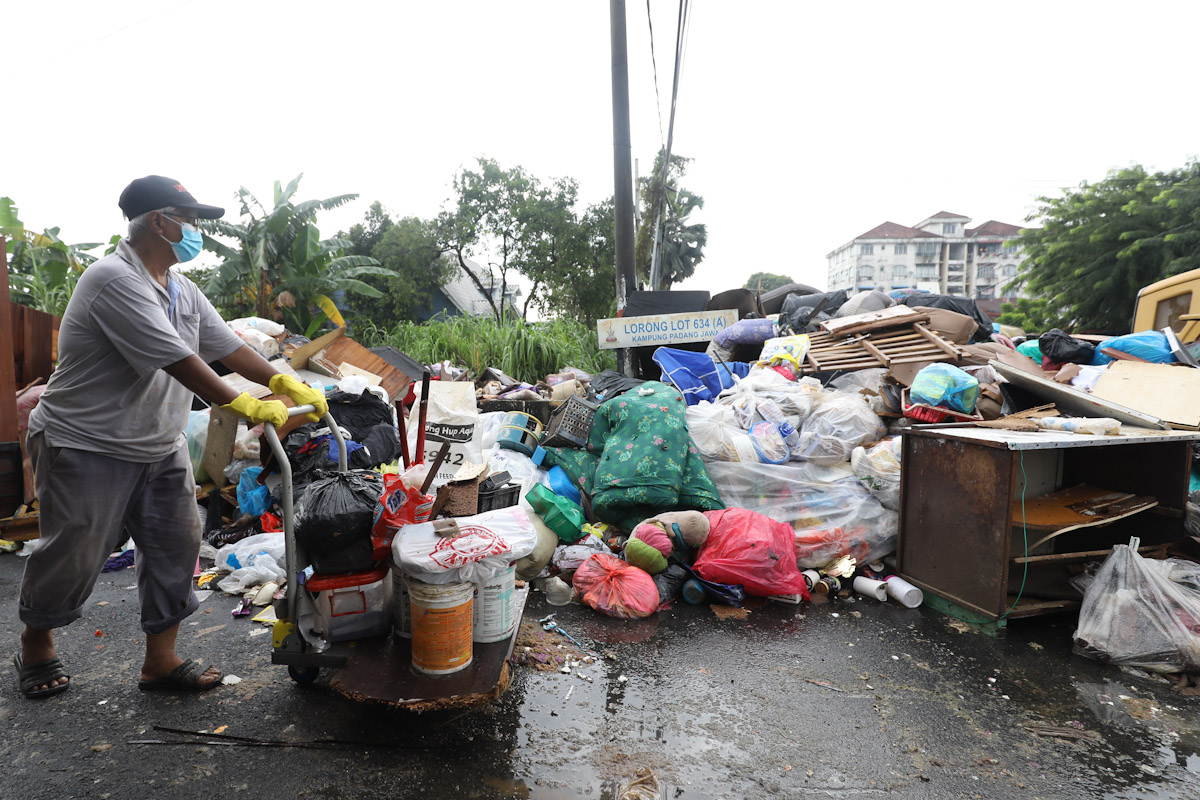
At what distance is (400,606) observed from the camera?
95.2 inches

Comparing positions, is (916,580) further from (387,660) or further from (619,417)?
(387,660)

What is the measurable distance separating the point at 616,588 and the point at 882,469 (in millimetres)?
2023

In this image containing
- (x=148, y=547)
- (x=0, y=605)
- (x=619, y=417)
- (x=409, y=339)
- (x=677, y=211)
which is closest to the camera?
(x=148, y=547)

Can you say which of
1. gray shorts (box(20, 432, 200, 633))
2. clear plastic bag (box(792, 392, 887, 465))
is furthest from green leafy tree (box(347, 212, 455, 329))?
gray shorts (box(20, 432, 200, 633))

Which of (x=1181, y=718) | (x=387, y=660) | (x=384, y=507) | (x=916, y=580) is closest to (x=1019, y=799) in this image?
(x=1181, y=718)

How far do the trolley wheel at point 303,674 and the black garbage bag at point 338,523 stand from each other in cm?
52

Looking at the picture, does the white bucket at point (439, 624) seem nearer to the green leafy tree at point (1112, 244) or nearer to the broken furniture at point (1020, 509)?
the broken furniture at point (1020, 509)

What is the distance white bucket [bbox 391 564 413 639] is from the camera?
2.39m

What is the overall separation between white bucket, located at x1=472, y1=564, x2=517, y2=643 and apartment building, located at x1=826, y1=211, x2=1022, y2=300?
65785 millimetres

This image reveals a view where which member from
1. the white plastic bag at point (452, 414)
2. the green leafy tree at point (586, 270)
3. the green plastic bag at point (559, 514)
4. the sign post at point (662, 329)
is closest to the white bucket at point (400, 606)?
the white plastic bag at point (452, 414)

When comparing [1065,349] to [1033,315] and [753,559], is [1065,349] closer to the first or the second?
[753,559]

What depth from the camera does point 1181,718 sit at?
257 cm

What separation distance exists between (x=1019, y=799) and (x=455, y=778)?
1819 millimetres

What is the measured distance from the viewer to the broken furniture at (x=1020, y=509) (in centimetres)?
329
